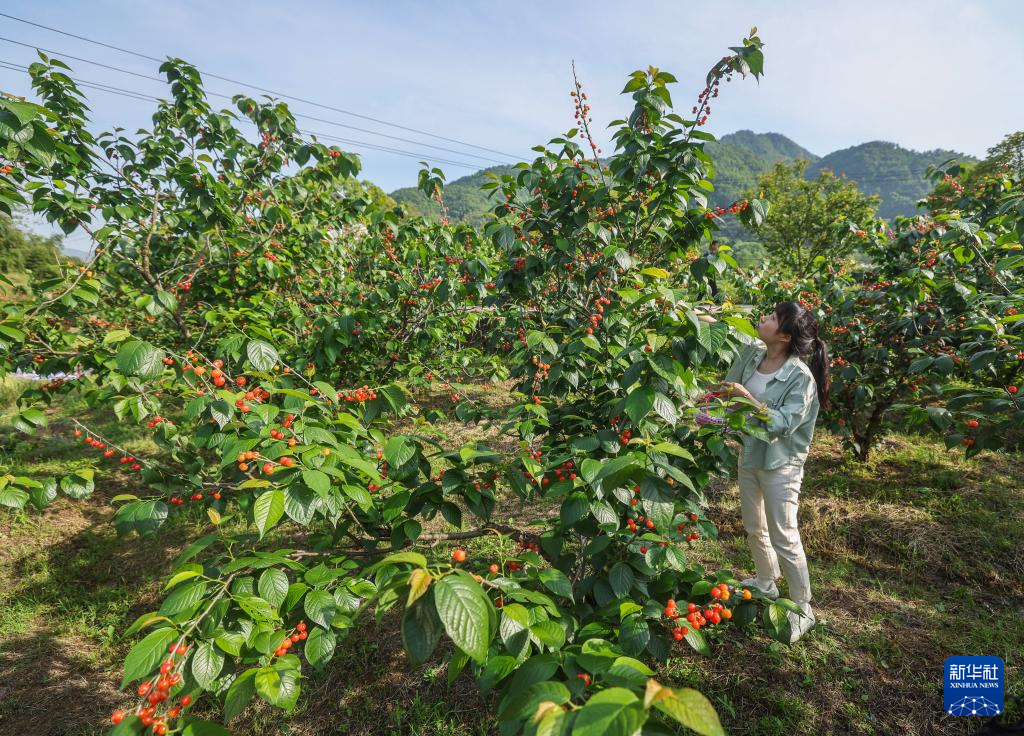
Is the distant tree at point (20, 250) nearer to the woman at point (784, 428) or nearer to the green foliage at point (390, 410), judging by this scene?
the green foliage at point (390, 410)

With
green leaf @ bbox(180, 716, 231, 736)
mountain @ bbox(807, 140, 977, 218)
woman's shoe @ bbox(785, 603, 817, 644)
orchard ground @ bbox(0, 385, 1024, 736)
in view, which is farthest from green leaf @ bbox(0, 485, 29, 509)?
mountain @ bbox(807, 140, 977, 218)

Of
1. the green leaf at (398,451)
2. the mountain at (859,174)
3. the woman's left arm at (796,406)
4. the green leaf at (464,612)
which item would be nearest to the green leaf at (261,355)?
the green leaf at (398,451)

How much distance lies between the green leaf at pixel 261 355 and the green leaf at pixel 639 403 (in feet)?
5.25

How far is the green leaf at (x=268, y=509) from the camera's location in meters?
1.34

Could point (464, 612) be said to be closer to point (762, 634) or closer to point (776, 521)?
point (776, 521)

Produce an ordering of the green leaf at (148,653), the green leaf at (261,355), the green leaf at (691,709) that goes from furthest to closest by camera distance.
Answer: the green leaf at (261,355) < the green leaf at (148,653) < the green leaf at (691,709)

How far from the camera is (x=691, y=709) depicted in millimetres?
805

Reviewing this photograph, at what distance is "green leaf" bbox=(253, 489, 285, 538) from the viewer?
1.34 m

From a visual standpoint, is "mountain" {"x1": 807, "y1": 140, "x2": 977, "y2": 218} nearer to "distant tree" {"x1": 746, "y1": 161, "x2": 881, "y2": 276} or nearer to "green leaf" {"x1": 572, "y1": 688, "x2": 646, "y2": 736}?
"distant tree" {"x1": 746, "y1": 161, "x2": 881, "y2": 276}

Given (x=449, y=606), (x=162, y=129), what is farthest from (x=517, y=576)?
(x=162, y=129)

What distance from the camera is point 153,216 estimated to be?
12.3 ft

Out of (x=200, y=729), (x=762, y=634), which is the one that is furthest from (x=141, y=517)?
(x=762, y=634)

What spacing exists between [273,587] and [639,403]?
1.49m

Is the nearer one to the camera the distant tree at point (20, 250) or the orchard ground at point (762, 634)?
the orchard ground at point (762, 634)
